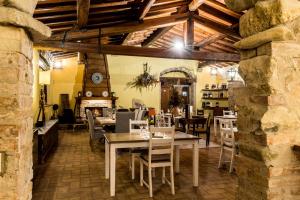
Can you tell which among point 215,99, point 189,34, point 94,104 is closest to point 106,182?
point 189,34

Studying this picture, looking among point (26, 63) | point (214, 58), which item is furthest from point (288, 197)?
point (214, 58)

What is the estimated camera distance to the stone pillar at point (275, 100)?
184cm

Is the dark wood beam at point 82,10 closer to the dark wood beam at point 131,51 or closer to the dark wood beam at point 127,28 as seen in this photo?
the dark wood beam at point 127,28

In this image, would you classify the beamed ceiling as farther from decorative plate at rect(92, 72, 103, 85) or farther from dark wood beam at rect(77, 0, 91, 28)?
decorative plate at rect(92, 72, 103, 85)

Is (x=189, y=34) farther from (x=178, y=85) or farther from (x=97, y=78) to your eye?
(x=178, y=85)

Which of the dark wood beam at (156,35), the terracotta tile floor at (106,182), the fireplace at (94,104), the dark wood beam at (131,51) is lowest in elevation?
the terracotta tile floor at (106,182)

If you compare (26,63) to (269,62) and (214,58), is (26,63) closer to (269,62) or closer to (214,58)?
(269,62)

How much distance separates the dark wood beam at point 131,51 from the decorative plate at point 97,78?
365cm

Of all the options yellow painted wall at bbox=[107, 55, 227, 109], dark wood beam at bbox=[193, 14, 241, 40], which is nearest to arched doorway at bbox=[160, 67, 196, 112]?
yellow painted wall at bbox=[107, 55, 227, 109]

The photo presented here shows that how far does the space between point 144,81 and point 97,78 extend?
2202 millimetres

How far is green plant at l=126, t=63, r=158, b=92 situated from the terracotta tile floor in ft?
20.4

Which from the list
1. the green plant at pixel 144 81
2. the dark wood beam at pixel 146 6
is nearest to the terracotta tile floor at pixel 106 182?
the dark wood beam at pixel 146 6

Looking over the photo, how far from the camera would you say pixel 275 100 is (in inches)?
74.2

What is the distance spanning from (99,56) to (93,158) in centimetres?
612
